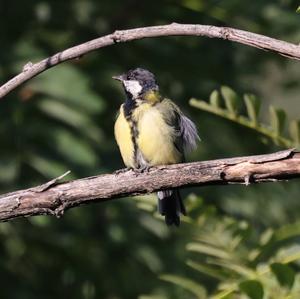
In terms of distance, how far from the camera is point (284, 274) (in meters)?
3.65

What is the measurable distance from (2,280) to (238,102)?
6.48 ft

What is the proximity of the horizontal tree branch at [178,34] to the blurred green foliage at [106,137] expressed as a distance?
1709 mm

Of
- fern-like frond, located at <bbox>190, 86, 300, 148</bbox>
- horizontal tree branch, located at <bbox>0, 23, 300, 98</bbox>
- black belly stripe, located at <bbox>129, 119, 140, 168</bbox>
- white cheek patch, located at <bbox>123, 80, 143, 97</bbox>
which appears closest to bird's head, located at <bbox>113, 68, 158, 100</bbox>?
white cheek patch, located at <bbox>123, 80, 143, 97</bbox>

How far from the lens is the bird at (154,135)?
4.83 meters

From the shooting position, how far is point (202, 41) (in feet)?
21.2

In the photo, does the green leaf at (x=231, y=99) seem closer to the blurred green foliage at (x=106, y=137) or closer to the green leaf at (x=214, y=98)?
the green leaf at (x=214, y=98)

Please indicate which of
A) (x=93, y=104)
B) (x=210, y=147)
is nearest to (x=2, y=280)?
(x=93, y=104)

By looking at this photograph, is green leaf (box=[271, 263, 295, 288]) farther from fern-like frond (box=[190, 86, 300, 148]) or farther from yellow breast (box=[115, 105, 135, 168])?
yellow breast (box=[115, 105, 135, 168])

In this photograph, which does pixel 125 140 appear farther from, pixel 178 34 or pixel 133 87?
pixel 178 34

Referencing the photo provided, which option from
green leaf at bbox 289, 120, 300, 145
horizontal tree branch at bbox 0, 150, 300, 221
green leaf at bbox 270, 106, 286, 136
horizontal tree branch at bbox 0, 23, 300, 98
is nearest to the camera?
horizontal tree branch at bbox 0, 23, 300, 98

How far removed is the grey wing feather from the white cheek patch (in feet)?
0.95

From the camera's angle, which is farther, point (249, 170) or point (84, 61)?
point (84, 61)

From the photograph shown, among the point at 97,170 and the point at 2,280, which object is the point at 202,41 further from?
the point at 2,280

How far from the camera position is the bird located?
4828 millimetres
